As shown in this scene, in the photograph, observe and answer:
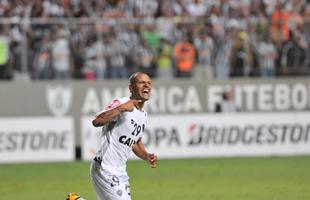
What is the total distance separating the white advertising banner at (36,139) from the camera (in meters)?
20.7

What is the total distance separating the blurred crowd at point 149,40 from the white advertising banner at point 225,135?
1.93 metres

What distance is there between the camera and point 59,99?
23156 mm

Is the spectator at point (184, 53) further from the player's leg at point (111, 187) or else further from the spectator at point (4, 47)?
the player's leg at point (111, 187)

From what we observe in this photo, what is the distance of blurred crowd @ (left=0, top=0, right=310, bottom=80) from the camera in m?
21.8

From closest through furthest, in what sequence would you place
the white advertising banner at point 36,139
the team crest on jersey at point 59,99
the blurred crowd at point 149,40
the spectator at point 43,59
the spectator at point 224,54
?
the white advertising banner at point 36,139, the spectator at point 43,59, the blurred crowd at point 149,40, the spectator at point 224,54, the team crest on jersey at point 59,99

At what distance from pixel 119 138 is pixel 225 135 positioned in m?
13.1

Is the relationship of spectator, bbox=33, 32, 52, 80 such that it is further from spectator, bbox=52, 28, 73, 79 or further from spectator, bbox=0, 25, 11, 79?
spectator, bbox=0, 25, 11, 79

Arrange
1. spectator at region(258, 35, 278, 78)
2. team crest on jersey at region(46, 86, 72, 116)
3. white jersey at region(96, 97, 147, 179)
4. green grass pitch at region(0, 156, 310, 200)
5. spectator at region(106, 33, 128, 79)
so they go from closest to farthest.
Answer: white jersey at region(96, 97, 147, 179)
green grass pitch at region(0, 156, 310, 200)
spectator at region(106, 33, 128, 79)
spectator at region(258, 35, 278, 78)
team crest on jersey at region(46, 86, 72, 116)

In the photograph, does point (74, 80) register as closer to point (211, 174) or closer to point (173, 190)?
point (211, 174)

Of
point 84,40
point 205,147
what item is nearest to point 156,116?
point 205,147

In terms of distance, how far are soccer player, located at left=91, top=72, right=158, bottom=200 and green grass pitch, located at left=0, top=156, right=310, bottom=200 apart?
5.21 m

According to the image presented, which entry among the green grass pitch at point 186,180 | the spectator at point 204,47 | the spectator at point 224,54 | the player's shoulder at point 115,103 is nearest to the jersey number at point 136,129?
the player's shoulder at point 115,103

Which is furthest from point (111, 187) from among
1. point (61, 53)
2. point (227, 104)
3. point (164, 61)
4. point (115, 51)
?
point (227, 104)

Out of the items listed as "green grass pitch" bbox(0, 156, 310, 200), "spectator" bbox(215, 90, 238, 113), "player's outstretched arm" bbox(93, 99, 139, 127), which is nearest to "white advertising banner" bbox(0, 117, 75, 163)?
"green grass pitch" bbox(0, 156, 310, 200)
